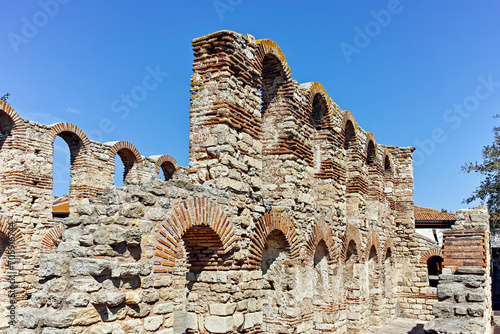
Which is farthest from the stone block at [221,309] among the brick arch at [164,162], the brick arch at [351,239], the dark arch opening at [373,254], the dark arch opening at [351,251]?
the brick arch at [164,162]

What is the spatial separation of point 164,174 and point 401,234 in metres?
9.50

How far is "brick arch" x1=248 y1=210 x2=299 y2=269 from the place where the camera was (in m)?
7.14

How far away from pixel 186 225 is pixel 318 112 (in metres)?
5.88

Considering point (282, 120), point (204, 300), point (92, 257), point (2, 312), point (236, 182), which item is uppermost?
point (282, 120)

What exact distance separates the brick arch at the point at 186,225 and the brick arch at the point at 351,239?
5270 millimetres

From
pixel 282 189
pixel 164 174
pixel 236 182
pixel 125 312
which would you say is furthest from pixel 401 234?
pixel 125 312

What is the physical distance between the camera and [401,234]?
699 inches

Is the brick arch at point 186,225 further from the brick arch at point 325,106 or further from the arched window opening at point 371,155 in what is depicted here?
the arched window opening at point 371,155

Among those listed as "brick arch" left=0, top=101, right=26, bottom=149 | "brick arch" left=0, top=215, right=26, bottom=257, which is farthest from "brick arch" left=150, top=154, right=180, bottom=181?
"brick arch" left=0, top=215, right=26, bottom=257

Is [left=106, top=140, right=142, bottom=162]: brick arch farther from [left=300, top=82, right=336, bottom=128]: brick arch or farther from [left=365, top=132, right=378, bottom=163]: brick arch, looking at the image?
[left=365, top=132, right=378, bottom=163]: brick arch

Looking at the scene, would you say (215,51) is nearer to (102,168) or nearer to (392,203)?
(102,168)

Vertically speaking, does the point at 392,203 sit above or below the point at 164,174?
below

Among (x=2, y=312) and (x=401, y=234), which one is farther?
(x=401, y=234)

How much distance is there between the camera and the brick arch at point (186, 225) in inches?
212
